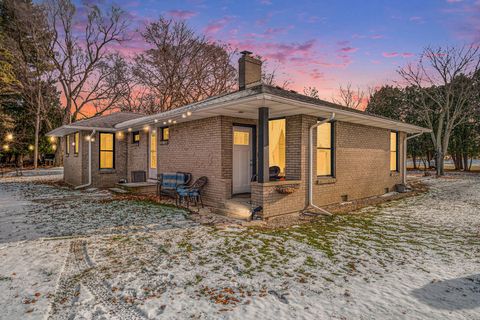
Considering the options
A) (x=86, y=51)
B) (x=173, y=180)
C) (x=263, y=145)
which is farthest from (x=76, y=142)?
(x=86, y=51)

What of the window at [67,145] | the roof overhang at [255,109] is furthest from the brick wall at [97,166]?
the roof overhang at [255,109]

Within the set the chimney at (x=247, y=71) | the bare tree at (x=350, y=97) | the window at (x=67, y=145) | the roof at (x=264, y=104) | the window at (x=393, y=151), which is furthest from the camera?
the bare tree at (x=350, y=97)

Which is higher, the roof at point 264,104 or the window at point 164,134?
the roof at point 264,104

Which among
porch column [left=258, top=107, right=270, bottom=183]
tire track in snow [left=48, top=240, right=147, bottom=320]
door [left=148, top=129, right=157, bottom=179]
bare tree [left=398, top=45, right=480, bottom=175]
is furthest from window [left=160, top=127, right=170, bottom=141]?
bare tree [left=398, top=45, right=480, bottom=175]

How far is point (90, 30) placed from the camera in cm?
2852

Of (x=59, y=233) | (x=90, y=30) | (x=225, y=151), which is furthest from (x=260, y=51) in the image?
(x=59, y=233)

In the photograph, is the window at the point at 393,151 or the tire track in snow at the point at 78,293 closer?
the tire track in snow at the point at 78,293

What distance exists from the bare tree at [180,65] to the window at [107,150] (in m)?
12.2

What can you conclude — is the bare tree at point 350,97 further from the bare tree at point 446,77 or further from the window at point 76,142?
the window at point 76,142

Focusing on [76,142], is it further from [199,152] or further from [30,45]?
[30,45]

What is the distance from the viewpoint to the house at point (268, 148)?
726 cm

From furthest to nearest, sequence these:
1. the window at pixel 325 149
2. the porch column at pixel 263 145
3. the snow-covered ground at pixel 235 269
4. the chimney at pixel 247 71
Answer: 1. the chimney at pixel 247 71
2. the window at pixel 325 149
3. the porch column at pixel 263 145
4. the snow-covered ground at pixel 235 269

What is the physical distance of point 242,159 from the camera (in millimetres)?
9516

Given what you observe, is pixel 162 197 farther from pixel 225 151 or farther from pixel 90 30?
pixel 90 30
